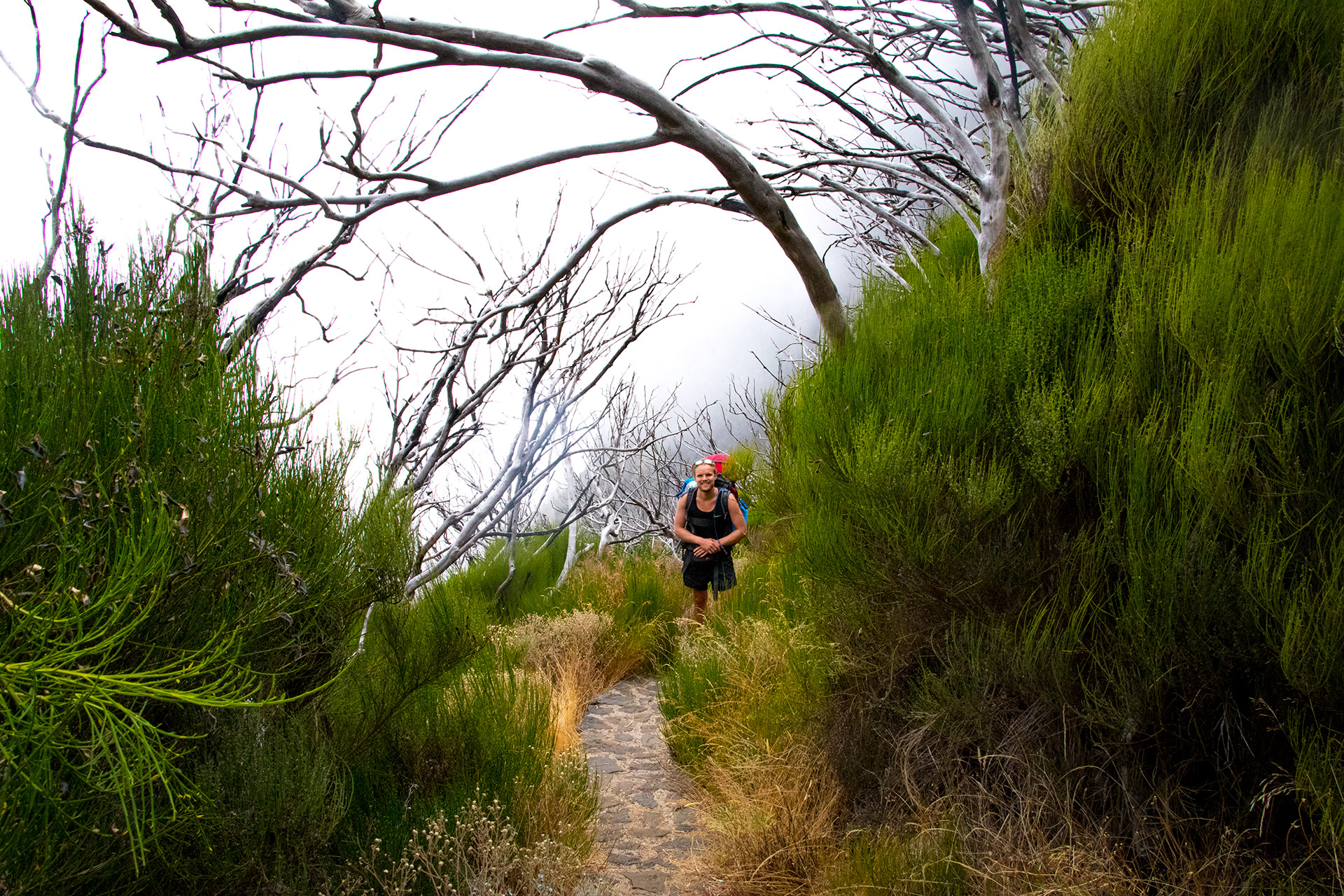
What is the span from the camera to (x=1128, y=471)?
2.67 m

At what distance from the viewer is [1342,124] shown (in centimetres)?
267

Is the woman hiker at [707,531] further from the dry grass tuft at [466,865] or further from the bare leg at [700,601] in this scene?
the dry grass tuft at [466,865]

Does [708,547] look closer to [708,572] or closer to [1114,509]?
[708,572]

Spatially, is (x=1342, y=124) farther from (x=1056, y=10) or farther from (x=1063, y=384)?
A: (x=1056, y=10)

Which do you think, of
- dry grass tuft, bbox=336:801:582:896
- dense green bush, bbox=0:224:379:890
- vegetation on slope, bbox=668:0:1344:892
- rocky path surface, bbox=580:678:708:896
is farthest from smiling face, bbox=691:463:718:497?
dense green bush, bbox=0:224:379:890

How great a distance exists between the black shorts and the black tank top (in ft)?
0.63

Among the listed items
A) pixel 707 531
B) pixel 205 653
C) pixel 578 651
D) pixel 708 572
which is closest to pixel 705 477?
pixel 707 531

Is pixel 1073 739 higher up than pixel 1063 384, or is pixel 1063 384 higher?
pixel 1063 384

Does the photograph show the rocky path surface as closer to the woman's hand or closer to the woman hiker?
the woman hiker

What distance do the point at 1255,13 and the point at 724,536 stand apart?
16.2ft

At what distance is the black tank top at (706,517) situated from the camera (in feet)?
22.3

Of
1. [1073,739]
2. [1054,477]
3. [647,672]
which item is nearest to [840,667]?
[1073,739]

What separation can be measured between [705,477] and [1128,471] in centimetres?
423

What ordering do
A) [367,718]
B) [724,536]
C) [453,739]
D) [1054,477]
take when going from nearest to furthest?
[1054,477]
[367,718]
[453,739]
[724,536]
